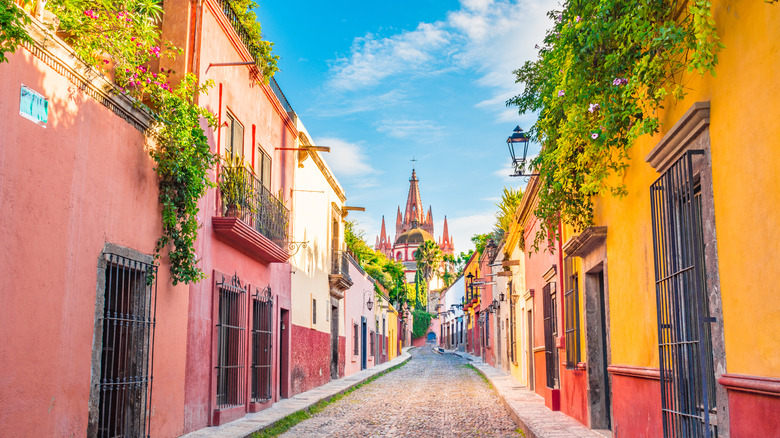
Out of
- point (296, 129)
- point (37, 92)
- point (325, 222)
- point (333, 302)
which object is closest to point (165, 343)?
point (37, 92)

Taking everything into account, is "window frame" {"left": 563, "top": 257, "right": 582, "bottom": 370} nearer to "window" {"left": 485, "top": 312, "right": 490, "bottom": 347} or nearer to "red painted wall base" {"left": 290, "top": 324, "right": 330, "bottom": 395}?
"red painted wall base" {"left": 290, "top": 324, "right": 330, "bottom": 395}

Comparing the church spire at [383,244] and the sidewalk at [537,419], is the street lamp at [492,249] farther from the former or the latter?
the church spire at [383,244]

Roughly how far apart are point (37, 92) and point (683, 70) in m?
5.10

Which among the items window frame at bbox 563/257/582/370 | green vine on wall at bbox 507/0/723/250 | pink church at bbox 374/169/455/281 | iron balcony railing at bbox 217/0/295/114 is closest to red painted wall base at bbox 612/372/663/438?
green vine on wall at bbox 507/0/723/250

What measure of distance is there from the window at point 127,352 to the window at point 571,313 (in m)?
5.95

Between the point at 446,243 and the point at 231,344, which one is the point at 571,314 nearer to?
the point at 231,344

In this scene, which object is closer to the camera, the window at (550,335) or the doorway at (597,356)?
the doorway at (597,356)

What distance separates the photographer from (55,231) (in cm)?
606

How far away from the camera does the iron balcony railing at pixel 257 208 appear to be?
10789mm

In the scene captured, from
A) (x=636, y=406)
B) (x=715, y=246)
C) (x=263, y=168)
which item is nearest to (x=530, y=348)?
(x=263, y=168)

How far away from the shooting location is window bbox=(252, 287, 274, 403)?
12625mm

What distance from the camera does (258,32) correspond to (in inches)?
488

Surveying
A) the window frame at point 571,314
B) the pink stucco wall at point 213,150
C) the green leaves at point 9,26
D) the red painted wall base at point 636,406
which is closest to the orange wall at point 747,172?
the red painted wall base at point 636,406

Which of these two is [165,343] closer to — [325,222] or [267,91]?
[267,91]
